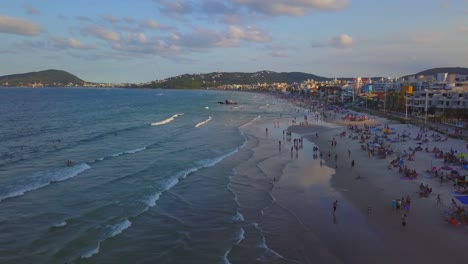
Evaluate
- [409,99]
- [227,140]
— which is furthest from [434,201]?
[409,99]

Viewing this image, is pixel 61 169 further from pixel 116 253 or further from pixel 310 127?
pixel 310 127

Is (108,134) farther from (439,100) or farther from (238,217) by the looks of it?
(439,100)

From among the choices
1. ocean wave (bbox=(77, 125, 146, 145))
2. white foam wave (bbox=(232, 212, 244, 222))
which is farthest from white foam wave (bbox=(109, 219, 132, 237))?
ocean wave (bbox=(77, 125, 146, 145))

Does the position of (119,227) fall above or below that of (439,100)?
below

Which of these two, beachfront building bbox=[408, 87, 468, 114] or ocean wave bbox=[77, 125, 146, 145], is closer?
ocean wave bbox=[77, 125, 146, 145]

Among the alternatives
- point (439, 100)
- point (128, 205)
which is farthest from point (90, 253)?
point (439, 100)

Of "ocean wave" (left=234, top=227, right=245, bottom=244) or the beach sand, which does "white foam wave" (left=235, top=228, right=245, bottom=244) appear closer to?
"ocean wave" (left=234, top=227, right=245, bottom=244)

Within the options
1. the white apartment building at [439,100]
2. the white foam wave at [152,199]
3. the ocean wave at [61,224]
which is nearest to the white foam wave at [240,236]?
the white foam wave at [152,199]
